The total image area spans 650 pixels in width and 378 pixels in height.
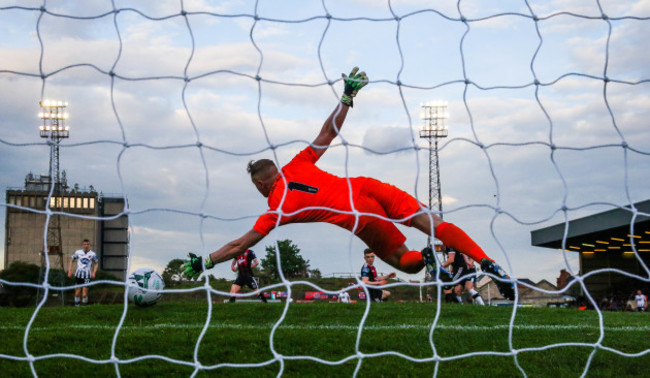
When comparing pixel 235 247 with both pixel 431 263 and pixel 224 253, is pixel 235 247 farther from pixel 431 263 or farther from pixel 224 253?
pixel 431 263

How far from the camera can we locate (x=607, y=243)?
38969mm

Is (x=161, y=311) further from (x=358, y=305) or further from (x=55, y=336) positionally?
(x=55, y=336)

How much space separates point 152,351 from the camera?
6223 mm

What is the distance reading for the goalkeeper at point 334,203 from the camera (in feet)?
18.3

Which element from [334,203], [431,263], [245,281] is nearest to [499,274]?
[431,263]

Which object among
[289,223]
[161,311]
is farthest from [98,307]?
[289,223]

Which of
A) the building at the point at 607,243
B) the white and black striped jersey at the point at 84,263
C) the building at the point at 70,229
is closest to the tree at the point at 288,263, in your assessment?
the building at the point at 70,229

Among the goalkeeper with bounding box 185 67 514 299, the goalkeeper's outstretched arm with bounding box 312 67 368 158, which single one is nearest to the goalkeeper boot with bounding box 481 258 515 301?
the goalkeeper with bounding box 185 67 514 299

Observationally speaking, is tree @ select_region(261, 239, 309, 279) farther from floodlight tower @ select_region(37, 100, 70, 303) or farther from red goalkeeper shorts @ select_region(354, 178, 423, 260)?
red goalkeeper shorts @ select_region(354, 178, 423, 260)

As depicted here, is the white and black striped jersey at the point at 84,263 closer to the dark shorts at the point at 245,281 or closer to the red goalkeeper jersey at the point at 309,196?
the dark shorts at the point at 245,281

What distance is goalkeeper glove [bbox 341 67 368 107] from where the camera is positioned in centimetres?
535

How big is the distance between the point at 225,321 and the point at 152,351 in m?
4.02

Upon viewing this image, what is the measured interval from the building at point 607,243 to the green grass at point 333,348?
21098 mm

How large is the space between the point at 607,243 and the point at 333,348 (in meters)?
36.2
